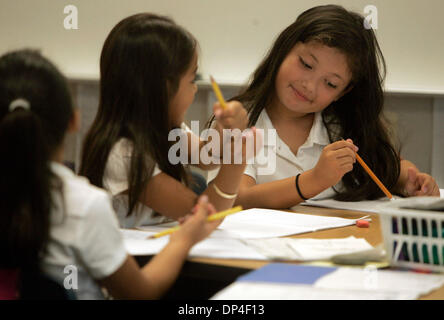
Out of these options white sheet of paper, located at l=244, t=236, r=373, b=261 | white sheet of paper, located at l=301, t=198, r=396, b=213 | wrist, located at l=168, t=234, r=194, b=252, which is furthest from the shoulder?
white sheet of paper, located at l=301, t=198, r=396, b=213

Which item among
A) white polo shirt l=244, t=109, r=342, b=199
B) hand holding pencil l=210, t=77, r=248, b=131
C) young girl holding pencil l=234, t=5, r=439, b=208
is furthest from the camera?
white polo shirt l=244, t=109, r=342, b=199

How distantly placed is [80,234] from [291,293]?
0.33m

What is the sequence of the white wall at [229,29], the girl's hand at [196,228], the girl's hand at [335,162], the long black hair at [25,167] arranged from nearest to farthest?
1. the long black hair at [25,167]
2. the girl's hand at [196,228]
3. the girl's hand at [335,162]
4. the white wall at [229,29]

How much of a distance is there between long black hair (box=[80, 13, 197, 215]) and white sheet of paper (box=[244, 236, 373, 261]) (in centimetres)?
32

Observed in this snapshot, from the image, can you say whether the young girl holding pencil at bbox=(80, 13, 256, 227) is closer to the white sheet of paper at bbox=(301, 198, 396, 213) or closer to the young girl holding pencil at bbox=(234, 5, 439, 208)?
the young girl holding pencil at bbox=(234, 5, 439, 208)

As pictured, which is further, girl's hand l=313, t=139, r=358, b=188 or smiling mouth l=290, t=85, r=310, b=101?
smiling mouth l=290, t=85, r=310, b=101

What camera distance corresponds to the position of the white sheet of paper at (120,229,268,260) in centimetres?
112

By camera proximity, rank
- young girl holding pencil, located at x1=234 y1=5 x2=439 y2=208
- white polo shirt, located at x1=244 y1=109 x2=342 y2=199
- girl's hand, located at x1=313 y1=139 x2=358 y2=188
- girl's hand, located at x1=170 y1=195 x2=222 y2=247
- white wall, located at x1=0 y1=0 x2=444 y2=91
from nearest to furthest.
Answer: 1. girl's hand, located at x1=170 y1=195 x2=222 y2=247
2. girl's hand, located at x1=313 y1=139 x2=358 y2=188
3. young girl holding pencil, located at x1=234 y1=5 x2=439 y2=208
4. white polo shirt, located at x1=244 y1=109 x2=342 y2=199
5. white wall, located at x1=0 y1=0 x2=444 y2=91

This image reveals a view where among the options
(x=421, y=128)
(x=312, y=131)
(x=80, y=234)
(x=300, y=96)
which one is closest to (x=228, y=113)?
(x=80, y=234)

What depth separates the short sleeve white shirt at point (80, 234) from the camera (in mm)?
909

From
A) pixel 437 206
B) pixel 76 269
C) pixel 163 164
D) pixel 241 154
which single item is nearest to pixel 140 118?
pixel 163 164

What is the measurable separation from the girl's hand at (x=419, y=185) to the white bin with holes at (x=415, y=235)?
0.83m

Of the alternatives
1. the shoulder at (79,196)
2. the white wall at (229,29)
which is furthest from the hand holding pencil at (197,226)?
the white wall at (229,29)

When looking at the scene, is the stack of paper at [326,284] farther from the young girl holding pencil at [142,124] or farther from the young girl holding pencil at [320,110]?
the young girl holding pencil at [320,110]
